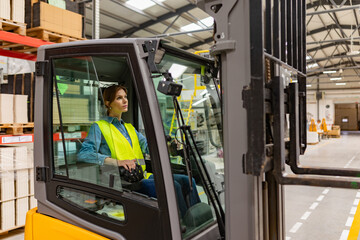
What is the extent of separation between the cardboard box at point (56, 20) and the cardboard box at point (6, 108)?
110cm

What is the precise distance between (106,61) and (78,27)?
3.32 m

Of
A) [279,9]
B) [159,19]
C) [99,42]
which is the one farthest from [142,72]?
[159,19]

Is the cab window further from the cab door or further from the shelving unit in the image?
the shelving unit

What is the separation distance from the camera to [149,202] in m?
1.73

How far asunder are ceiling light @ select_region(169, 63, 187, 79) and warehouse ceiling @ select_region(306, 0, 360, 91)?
10422mm

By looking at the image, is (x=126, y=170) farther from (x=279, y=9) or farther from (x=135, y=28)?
(x=135, y=28)

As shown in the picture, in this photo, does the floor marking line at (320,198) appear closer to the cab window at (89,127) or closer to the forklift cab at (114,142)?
the forklift cab at (114,142)

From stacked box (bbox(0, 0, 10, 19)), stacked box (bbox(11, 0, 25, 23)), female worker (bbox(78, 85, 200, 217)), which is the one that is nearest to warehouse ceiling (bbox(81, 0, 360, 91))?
stacked box (bbox(11, 0, 25, 23))

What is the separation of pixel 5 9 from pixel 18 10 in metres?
0.19

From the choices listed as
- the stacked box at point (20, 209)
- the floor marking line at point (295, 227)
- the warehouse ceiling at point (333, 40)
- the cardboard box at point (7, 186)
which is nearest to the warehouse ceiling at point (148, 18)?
the warehouse ceiling at point (333, 40)

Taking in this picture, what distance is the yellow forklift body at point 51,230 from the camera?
1893mm

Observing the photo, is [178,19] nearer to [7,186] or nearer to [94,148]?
[7,186]

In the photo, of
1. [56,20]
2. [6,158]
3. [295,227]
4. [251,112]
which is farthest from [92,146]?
[295,227]

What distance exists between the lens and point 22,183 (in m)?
4.46
